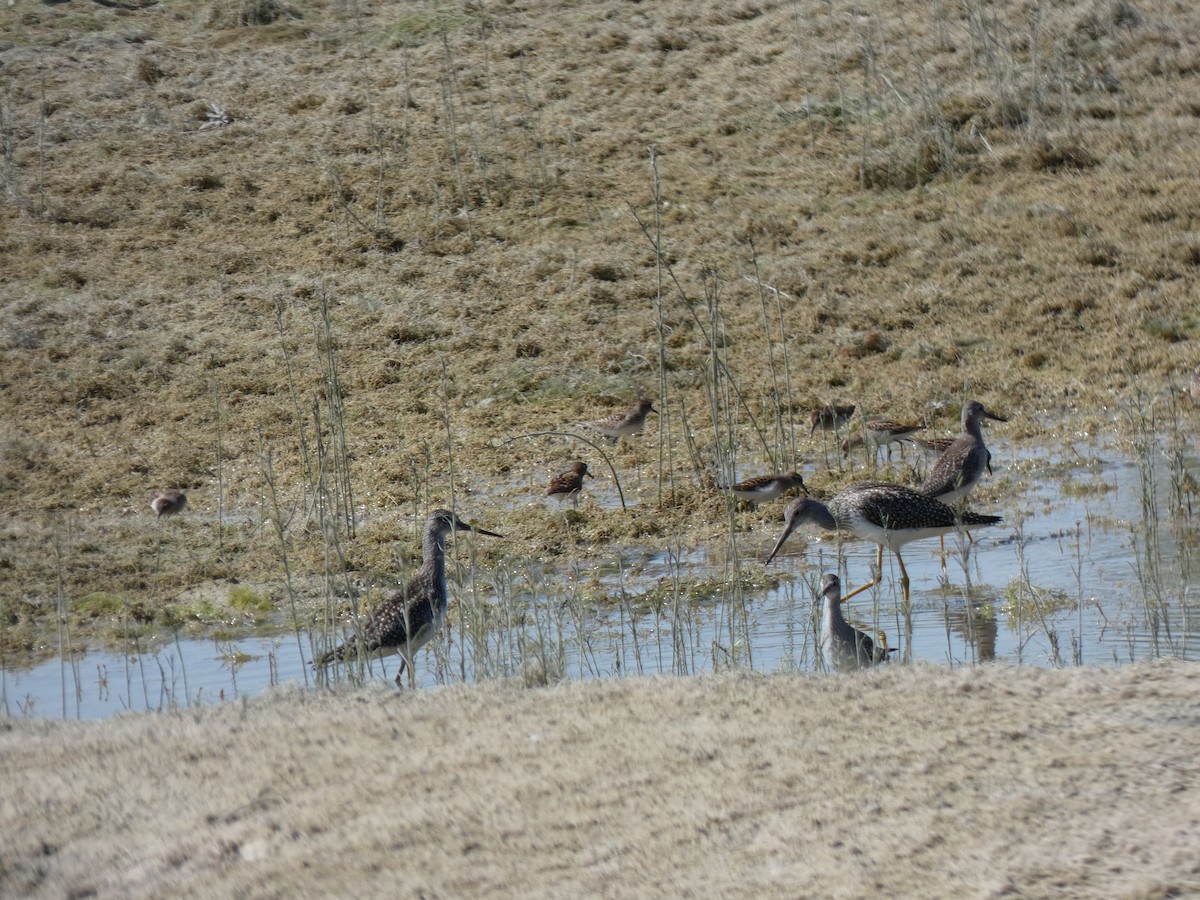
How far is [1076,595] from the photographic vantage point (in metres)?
8.55

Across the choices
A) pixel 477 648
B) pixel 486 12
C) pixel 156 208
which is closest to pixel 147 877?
pixel 477 648

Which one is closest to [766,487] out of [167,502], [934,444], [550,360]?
[934,444]

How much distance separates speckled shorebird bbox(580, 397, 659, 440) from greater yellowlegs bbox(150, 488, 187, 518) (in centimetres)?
304

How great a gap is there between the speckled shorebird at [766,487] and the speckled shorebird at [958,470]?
81cm

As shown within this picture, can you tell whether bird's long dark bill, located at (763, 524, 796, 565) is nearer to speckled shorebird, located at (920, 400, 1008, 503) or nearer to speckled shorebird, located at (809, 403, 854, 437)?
speckled shorebird, located at (920, 400, 1008, 503)

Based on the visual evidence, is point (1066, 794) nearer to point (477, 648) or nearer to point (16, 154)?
point (477, 648)

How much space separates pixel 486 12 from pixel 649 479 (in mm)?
12166

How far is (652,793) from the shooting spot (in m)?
4.61

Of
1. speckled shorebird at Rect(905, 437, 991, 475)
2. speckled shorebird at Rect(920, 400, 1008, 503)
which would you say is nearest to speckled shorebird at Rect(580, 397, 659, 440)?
speckled shorebird at Rect(905, 437, 991, 475)

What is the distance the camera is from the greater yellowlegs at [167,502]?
11.2 meters

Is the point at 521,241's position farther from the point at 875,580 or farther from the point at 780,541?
the point at 875,580

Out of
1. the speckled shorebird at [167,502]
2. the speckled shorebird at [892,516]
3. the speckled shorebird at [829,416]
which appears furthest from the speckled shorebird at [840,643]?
the speckled shorebird at [167,502]

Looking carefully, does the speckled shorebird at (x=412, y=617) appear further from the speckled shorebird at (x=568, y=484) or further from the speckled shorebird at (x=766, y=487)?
the speckled shorebird at (x=766, y=487)

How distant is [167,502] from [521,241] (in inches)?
235
